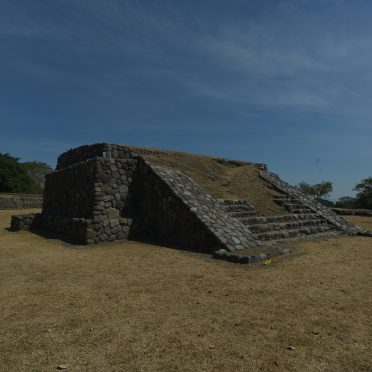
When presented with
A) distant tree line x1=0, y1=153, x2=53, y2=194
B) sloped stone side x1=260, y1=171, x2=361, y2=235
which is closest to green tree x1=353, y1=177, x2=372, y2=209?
sloped stone side x1=260, y1=171, x2=361, y2=235

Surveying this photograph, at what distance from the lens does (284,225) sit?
11922 millimetres

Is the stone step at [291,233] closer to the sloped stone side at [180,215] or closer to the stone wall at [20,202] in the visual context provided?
the sloped stone side at [180,215]

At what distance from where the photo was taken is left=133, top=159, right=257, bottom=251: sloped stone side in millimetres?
9281

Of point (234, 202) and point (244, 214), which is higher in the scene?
point (234, 202)

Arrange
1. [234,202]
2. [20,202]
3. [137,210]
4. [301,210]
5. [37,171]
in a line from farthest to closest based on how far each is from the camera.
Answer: [37,171] < [20,202] < [301,210] < [234,202] < [137,210]

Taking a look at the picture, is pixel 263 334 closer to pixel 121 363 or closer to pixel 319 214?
pixel 121 363

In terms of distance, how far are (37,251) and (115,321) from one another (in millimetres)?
5766

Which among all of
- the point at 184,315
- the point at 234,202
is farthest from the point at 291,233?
the point at 184,315

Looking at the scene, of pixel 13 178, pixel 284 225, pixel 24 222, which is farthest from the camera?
pixel 13 178

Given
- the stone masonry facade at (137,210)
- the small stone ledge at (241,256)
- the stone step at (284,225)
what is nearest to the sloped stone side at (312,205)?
the stone masonry facade at (137,210)

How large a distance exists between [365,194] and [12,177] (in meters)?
37.8

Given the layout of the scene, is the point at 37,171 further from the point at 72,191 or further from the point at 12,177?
the point at 72,191

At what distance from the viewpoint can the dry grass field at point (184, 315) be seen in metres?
3.46

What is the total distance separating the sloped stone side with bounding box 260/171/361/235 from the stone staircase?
405 millimetres
